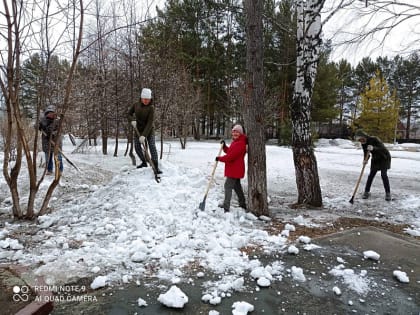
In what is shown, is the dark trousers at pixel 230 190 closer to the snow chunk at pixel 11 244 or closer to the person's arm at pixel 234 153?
the person's arm at pixel 234 153

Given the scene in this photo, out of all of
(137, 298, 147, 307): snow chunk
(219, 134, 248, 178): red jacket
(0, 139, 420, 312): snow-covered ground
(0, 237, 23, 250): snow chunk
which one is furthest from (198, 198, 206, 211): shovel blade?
(0, 237, 23, 250): snow chunk

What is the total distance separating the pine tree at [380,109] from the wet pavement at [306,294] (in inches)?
1199

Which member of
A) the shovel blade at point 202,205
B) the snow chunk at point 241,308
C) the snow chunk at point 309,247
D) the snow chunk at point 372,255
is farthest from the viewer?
the shovel blade at point 202,205

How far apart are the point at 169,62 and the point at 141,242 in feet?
30.3

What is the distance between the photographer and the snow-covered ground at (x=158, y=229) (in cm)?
316

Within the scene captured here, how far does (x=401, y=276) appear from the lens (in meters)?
3.18

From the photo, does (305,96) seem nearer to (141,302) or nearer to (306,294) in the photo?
(306,294)

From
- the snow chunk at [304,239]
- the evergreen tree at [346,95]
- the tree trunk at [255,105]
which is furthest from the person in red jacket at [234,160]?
the evergreen tree at [346,95]

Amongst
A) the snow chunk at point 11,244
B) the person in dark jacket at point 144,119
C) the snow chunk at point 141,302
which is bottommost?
the snow chunk at point 141,302

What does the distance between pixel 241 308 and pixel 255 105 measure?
319cm

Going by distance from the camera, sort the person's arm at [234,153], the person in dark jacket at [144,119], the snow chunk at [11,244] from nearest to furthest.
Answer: the snow chunk at [11,244] → the person's arm at [234,153] → the person in dark jacket at [144,119]

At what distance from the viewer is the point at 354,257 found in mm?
3695

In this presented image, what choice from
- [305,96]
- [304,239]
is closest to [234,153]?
[304,239]

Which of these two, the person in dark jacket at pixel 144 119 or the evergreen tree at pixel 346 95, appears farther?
the evergreen tree at pixel 346 95
